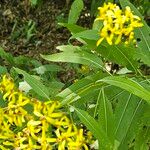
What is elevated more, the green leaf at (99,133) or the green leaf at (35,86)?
the green leaf at (35,86)

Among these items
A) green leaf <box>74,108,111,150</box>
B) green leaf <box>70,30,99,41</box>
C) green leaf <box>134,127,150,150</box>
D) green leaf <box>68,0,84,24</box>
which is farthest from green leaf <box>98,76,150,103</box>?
green leaf <box>68,0,84,24</box>

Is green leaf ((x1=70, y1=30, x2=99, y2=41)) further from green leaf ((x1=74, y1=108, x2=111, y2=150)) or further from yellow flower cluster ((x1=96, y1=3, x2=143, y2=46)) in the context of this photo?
green leaf ((x1=74, y1=108, x2=111, y2=150))

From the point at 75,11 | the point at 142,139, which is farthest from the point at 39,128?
the point at 75,11

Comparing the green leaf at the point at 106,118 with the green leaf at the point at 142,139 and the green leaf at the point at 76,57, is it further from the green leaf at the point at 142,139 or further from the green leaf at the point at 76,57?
the green leaf at the point at 142,139

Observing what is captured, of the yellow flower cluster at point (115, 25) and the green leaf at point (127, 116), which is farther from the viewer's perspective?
the green leaf at point (127, 116)

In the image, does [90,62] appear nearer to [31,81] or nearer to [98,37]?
[98,37]

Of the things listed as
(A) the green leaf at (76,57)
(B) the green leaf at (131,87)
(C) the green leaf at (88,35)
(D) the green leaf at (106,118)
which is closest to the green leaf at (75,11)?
(A) the green leaf at (76,57)

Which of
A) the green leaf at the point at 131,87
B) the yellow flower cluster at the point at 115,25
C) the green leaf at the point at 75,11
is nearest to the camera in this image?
the green leaf at the point at 131,87

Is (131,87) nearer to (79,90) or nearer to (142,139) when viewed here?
(79,90)
